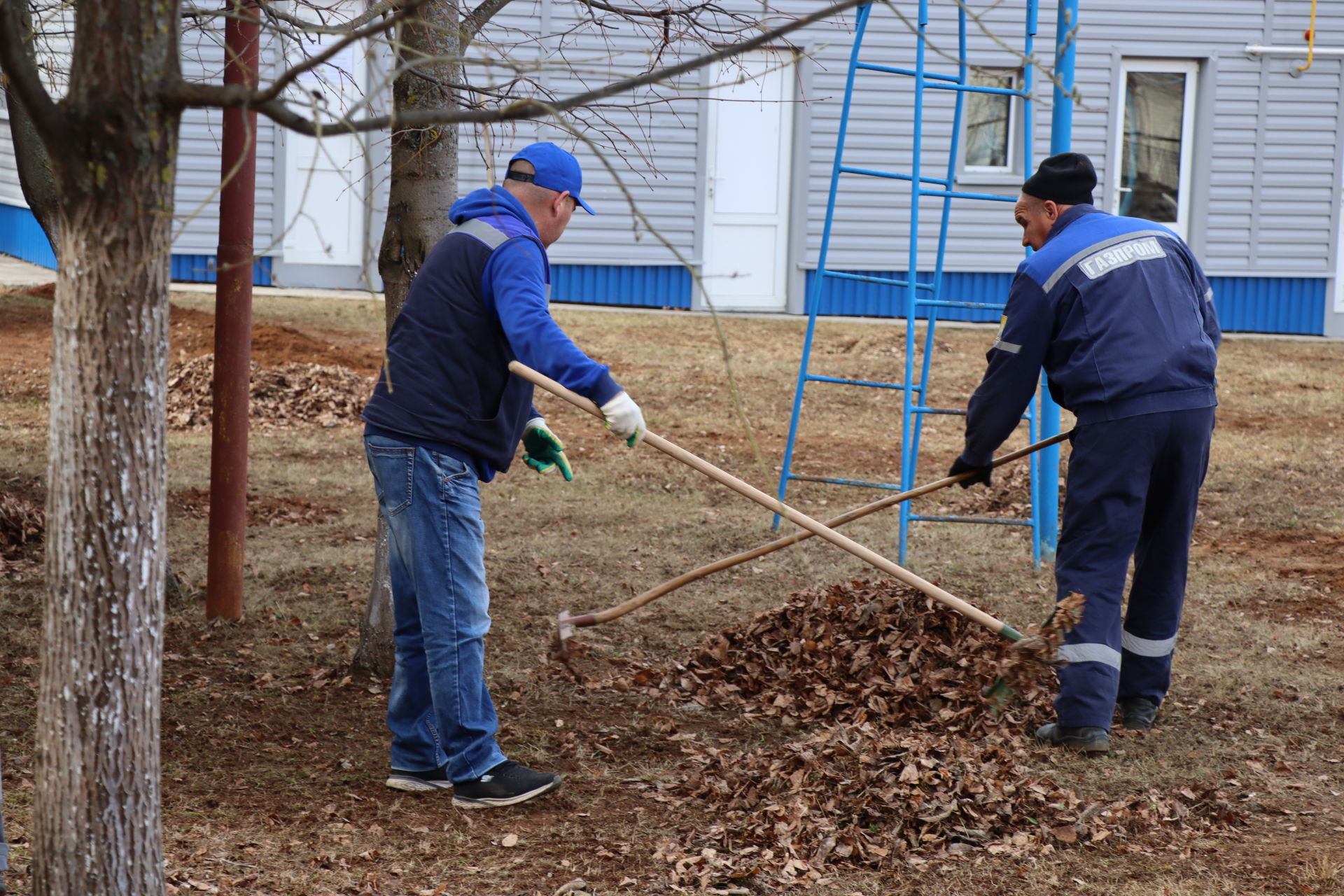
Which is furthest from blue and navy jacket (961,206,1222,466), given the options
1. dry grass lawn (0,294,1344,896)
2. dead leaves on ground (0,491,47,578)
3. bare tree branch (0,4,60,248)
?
dead leaves on ground (0,491,47,578)

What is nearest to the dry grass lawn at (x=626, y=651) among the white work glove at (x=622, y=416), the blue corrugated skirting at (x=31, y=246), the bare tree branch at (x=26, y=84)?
the white work glove at (x=622, y=416)

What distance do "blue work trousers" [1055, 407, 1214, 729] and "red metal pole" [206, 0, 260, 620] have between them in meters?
3.27

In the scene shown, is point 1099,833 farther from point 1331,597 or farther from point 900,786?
point 1331,597

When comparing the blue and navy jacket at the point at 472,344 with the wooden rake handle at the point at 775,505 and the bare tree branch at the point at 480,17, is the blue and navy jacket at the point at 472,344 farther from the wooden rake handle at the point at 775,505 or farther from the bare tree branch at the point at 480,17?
the bare tree branch at the point at 480,17

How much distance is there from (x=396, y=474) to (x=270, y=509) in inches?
178

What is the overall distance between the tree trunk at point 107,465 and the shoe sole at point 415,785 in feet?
4.86

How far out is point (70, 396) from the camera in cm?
242

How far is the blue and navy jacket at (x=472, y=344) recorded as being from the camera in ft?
12.2

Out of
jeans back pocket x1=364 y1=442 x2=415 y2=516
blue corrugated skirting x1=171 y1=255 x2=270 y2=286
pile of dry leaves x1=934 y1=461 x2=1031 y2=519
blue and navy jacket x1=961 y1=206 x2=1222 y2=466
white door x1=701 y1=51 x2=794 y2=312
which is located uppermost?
white door x1=701 y1=51 x2=794 y2=312

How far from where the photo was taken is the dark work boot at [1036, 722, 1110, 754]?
4445 mm

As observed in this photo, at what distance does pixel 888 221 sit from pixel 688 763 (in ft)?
39.8

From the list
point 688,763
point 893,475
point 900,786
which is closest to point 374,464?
point 688,763

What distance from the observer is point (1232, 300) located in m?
16.3

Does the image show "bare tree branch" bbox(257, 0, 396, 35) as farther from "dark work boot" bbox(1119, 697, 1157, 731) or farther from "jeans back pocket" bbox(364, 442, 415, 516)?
"dark work boot" bbox(1119, 697, 1157, 731)
